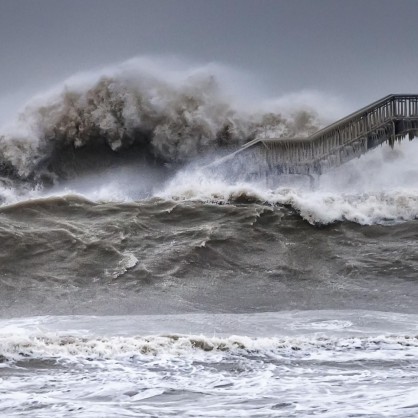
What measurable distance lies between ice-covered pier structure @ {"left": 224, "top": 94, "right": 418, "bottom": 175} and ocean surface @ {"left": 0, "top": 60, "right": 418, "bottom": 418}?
46 cm

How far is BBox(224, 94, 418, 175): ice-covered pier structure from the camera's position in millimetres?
20047

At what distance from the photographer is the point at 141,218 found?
1543 cm

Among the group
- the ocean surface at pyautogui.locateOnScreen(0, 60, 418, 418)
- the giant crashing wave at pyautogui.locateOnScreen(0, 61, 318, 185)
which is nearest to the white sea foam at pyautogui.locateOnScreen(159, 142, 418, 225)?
the ocean surface at pyautogui.locateOnScreen(0, 60, 418, 418)

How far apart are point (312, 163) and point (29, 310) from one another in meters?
11.8

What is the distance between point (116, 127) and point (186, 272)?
1367 cm

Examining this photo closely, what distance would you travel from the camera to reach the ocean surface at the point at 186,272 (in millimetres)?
6297

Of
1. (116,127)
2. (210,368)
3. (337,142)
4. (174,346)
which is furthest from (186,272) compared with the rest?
(116,127)

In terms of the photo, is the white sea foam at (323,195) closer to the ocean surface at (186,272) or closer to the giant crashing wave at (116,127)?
the ocean surface at (186,272)

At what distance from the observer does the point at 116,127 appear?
25312 mm

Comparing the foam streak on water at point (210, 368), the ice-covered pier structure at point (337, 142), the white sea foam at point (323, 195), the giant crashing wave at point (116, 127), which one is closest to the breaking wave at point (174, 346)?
the foam streak on water at point (210, 368)

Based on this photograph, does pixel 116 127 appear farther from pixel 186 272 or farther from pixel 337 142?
pixel 186 272

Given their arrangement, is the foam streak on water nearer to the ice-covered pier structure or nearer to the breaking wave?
the breaking wave

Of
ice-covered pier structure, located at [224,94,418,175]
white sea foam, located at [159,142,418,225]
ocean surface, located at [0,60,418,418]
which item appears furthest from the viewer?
ice-covered pier structure, located at [224,94,418,175]

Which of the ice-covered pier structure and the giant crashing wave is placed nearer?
the ice-covered pier structure
